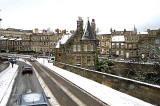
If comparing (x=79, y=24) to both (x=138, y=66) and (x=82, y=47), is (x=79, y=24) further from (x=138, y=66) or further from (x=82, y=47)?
(x=138, y=66)

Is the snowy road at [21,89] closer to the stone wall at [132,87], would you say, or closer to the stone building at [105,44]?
the stone wall at [132,87]

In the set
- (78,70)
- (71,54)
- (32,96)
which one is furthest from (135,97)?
(71,54)

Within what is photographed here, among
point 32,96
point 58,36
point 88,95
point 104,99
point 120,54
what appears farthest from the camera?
point 58,36

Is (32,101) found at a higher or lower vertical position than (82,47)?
lower

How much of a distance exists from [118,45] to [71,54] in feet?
107

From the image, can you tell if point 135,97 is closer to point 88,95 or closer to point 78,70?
point 88,95

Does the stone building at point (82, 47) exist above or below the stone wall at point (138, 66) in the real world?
above

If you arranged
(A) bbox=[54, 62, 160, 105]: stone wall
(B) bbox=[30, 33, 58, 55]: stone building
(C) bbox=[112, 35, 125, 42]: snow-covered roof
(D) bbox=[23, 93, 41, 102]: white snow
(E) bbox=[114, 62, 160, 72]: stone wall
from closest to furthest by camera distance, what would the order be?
(D) bbox=[23, 93, 41, 102]: white snow → (A) bbox=[54, 62, 160, 105]: stone wall → (E) bbox=[114, 62, 160, 72]: stone wall → (C) bbox=[112, 35, 125, 42]: snow-covered roof → (B) bbox=[30, 33, 58, 55]: stone building

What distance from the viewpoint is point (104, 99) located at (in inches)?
527

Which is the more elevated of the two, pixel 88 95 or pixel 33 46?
pixel 33 46

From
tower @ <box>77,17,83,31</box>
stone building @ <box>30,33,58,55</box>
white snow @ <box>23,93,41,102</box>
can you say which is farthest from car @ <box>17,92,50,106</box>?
stone building @ <box>30,33,58,55</box>

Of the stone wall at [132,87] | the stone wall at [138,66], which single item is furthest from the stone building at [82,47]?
the stone wall at [132,87]

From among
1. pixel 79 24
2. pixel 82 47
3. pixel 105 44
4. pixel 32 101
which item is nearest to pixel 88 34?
pixel 79 24

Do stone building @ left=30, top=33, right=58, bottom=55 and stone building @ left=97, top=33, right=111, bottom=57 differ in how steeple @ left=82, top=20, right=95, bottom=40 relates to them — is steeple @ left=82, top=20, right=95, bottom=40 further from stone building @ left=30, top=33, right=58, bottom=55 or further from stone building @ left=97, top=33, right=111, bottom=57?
stone building @ left=30, top=33, right=58, bottom=55
